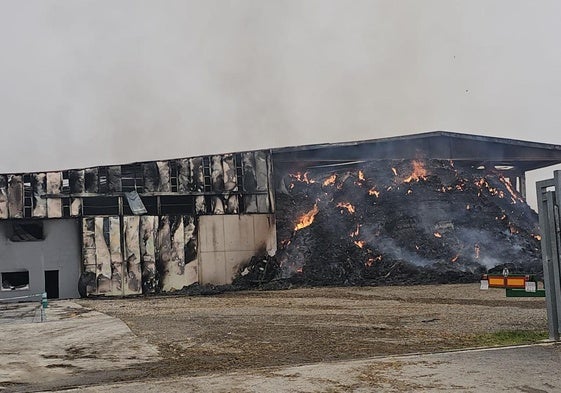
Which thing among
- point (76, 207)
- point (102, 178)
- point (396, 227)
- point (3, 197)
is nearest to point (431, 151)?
point (396, 227)

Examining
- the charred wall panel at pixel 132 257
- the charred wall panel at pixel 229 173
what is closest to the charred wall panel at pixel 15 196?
the charred wall panel at pixel 132 257

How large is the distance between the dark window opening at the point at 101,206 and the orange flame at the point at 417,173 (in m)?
15.7

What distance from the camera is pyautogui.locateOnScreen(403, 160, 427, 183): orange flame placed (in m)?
31.3

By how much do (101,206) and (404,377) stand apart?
73.3 ft

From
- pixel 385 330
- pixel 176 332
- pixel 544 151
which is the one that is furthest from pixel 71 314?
pixel 544 151

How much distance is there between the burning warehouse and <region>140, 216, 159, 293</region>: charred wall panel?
0.05m

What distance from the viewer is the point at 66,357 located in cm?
1007

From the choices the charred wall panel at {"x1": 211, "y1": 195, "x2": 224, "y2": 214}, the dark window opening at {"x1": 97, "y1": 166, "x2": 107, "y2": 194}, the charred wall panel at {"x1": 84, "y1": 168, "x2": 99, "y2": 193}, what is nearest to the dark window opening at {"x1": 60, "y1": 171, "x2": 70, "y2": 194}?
the charred wall panel at {"x1": 84, "y1": 168, "x2": 99, "y2": 193}

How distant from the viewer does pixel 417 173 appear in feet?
104

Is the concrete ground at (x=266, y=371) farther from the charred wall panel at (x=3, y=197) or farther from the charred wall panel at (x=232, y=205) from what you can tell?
the charred wall panel at (x=232, y=205)

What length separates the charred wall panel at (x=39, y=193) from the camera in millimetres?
25922

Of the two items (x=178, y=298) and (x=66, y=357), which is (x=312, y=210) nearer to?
(x=178, y=298)

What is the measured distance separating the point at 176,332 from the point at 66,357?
308 cm

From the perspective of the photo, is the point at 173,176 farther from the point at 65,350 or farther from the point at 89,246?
the point at 65,350
